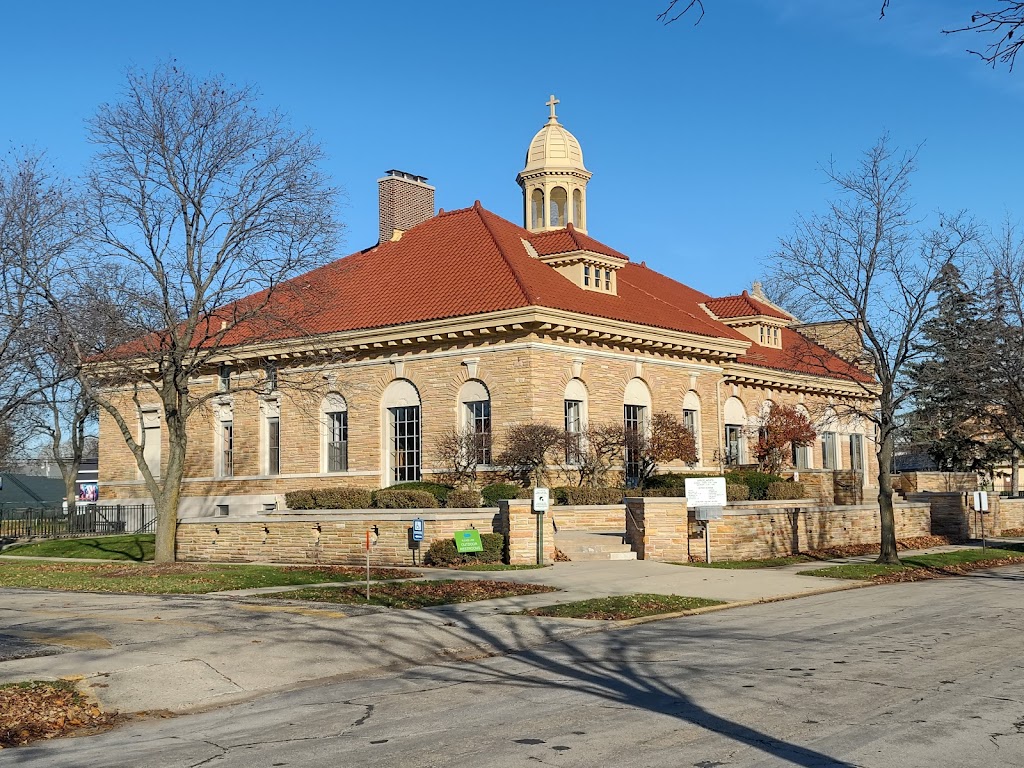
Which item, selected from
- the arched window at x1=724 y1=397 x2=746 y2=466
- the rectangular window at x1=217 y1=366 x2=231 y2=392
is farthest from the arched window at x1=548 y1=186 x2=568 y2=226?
the rectangular window at x1=217 y1=366 x2=231 y2=392

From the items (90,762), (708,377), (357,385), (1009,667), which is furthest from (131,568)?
(708,377)

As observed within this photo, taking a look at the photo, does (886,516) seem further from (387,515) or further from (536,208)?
(536,208)

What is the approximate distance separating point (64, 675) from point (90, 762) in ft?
11.9

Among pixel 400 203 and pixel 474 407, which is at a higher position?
pixel 400 203

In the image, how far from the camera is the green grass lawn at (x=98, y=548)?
30.6 metres

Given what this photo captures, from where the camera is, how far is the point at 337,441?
39.6 metres

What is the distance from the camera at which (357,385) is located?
38.4 metres

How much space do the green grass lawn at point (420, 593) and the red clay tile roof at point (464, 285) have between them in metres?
13.1

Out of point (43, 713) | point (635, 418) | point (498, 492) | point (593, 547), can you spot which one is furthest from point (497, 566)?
point (635, 418)

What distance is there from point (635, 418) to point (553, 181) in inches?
515

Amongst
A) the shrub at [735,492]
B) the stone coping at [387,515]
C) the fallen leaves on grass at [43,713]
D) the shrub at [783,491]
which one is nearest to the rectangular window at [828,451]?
the shrub at [783,491]

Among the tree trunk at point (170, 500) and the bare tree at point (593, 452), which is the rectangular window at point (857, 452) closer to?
the bare tree at point (593, 452)

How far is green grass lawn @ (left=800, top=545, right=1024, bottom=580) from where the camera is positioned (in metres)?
25.3

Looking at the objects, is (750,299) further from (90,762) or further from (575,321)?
(90,762)
